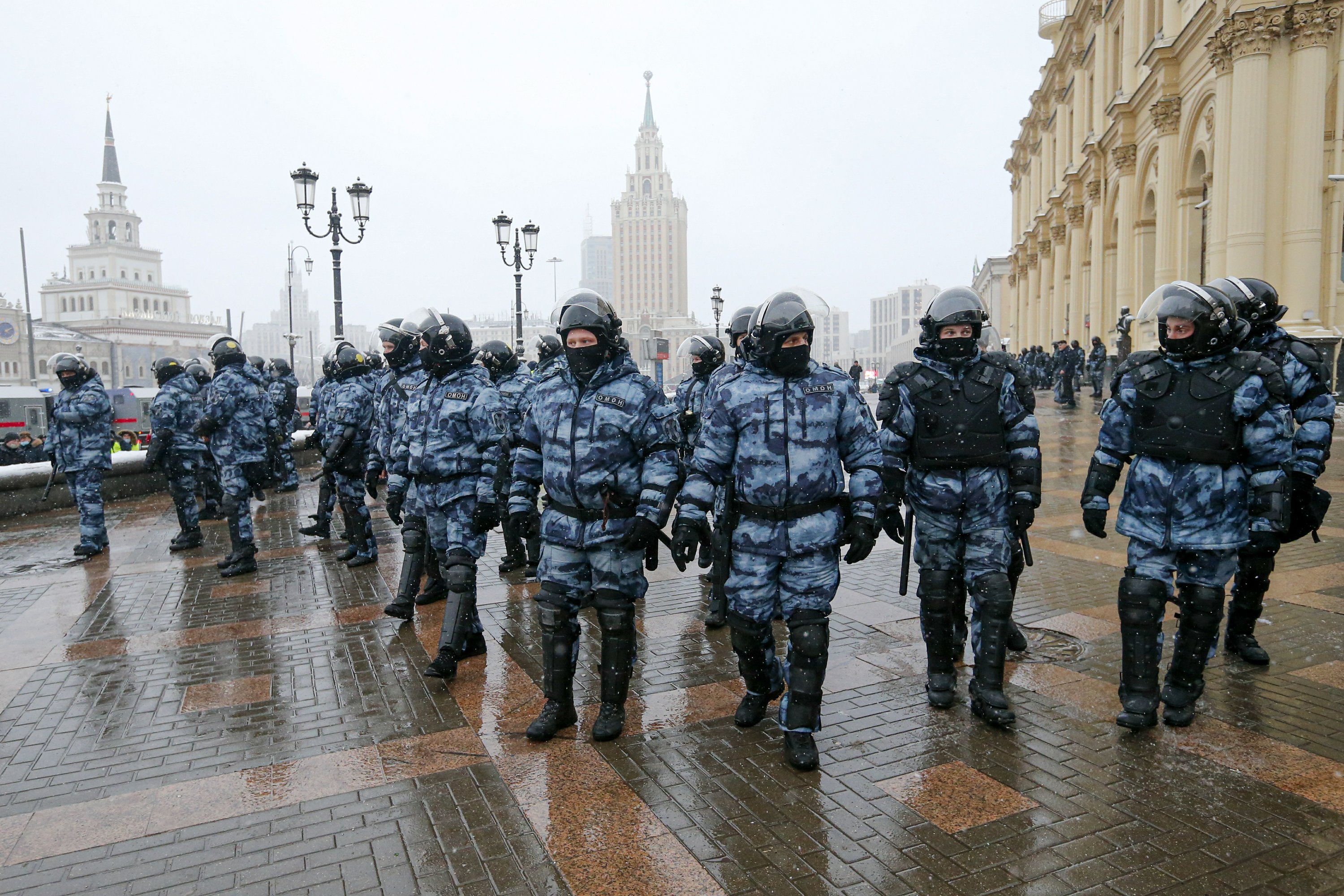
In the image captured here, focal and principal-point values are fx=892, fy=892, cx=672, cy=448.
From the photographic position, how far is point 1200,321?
420 cm

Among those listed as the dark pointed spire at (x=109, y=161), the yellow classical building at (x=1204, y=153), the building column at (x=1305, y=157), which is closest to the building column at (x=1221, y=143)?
the yellow classical building at (x=1204, y=153)

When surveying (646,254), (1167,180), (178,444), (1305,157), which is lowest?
(178,444)

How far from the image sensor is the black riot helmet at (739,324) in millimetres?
7281

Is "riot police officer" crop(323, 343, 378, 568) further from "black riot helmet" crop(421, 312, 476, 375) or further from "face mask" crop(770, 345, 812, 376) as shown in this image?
"face mask" crop(770, 345, 812, 376)

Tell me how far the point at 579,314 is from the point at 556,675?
1797 mm

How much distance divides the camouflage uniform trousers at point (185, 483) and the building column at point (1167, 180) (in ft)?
77.5

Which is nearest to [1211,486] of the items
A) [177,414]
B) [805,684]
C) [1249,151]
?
[805,684]

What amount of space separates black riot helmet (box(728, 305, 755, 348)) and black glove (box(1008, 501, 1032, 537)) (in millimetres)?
3133

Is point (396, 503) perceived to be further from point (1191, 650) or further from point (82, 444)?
point (82, 444)

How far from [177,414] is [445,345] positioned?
6543mm

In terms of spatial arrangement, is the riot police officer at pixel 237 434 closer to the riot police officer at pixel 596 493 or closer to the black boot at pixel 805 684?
the riot police officer at pixel 596 493

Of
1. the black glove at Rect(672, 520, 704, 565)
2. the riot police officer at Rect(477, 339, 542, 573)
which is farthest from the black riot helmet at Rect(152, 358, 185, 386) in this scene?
the black glove at Rect(672, 520, 704, 565)

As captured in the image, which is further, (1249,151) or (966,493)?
(1249,151)

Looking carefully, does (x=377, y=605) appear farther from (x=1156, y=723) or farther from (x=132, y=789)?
(x=1156, y=723)
